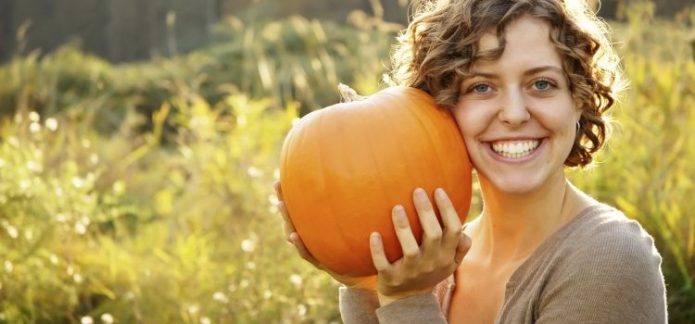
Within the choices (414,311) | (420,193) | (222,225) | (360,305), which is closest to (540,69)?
(420,193)

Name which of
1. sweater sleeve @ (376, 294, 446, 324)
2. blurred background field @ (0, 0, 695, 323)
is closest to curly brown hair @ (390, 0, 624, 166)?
sweater sleeve @ (376, 294, 446, 324)

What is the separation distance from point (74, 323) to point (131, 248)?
62 cm

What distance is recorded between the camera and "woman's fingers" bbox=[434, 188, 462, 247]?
2238 millimetres

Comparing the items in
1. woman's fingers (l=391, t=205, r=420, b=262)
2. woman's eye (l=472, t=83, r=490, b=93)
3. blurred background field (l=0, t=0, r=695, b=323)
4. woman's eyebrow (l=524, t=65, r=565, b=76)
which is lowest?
blurred background field (l=0, t=0, r=695, b=323)

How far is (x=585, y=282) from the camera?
221 centimetres

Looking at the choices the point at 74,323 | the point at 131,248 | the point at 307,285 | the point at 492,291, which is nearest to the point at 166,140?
the point at 131,248

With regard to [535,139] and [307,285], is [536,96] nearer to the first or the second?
[535,139]

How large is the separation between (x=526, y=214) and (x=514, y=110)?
335 millimetres

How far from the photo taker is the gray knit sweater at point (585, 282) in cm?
220

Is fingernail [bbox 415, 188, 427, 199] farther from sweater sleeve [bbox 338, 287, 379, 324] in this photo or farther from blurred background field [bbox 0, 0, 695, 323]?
blurred background field [bbox 0, 0, 695, 323]

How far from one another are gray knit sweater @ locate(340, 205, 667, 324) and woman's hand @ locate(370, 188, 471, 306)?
0.07m

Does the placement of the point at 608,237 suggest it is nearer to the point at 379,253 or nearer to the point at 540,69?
the point at 540,69

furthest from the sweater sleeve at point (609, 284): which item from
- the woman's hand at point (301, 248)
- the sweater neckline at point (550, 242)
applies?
the woman's hand at point (301, 248)

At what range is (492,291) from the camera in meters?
2.61
